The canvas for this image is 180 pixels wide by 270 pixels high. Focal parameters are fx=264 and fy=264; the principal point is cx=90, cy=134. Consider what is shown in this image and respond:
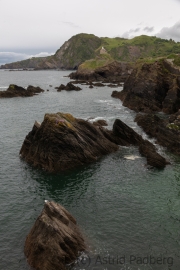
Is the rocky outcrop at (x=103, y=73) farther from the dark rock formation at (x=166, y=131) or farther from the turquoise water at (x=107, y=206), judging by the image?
the turquoise water at (x=107, y=206)

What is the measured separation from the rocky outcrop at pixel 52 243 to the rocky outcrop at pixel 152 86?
60.1m

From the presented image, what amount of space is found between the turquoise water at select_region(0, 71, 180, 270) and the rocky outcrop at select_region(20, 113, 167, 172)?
5.61 ft

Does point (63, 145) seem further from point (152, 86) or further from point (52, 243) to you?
point (152, 86)

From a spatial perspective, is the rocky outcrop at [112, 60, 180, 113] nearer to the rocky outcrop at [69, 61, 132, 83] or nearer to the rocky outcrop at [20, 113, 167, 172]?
the rocky outcrop at [20, 113, 167, 172]

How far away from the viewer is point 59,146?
43.1 meters

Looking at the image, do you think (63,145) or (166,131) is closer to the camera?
(63,145)

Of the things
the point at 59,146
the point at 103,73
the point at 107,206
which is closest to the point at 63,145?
the point at 59,146

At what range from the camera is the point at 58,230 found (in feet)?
73.3

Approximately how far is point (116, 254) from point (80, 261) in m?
3.26

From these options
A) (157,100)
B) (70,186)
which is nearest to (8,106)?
(157,100)

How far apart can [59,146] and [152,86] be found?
52.4 meters

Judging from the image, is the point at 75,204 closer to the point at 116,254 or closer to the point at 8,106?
the point at 116,254

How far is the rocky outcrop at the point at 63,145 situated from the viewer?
42188mm

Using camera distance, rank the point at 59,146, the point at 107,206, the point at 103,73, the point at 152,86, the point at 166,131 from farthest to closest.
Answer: the point at 103,73
the point at 152,86
the point at 166,131
the point at 59,146
the point at 107,206
